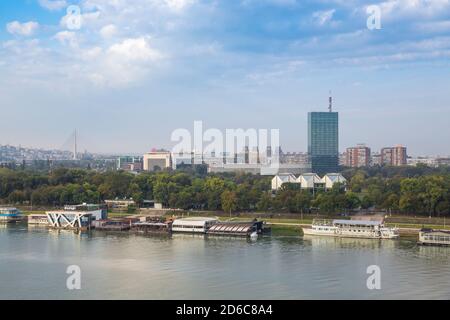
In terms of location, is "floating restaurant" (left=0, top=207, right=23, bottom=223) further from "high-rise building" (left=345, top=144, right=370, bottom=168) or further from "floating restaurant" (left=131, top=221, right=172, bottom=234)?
"high-rise building" (left=345, top=144, right=370, bottom=168)

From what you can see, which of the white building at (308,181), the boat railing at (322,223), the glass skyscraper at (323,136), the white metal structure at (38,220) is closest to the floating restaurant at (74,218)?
the white metal structure at (38,220)

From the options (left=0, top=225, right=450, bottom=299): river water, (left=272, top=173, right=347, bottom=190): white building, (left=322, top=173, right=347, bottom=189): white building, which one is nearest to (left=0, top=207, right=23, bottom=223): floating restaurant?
(left=0, top=225, right=450, bottom=299): river water

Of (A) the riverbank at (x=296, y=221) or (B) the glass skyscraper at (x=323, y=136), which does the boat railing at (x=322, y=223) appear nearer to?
(A) the riverbank at (x=296, y=221)

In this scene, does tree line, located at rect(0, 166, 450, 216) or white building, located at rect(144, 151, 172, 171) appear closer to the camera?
tree line, located at rect(0, 166, 450, 216)

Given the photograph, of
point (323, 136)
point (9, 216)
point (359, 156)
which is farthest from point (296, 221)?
point (359, 156)

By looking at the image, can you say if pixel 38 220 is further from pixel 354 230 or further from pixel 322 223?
pixel 354 230

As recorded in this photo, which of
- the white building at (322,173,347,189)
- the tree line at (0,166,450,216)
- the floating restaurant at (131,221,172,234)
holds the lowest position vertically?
the floating restaurant at (131,221,172,234)
